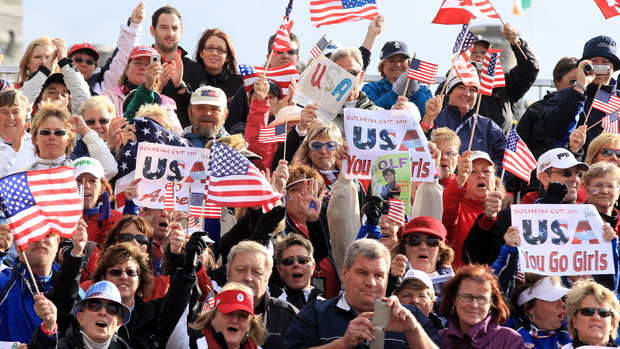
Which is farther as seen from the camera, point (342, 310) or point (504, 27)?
point (504, 27)

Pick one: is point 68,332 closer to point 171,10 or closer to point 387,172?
point 387,172

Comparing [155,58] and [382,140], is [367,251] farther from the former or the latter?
[155,58]

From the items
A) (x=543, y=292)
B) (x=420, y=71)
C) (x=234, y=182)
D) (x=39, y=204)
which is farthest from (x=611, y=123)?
(x=39, y=204)

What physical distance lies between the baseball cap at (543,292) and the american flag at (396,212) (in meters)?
1.25

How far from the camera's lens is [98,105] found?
14.9 m

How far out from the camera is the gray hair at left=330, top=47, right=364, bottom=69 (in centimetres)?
1567

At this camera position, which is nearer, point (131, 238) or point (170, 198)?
point (131, 238)

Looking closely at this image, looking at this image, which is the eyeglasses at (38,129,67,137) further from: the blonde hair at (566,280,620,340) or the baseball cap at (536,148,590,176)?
the blonde hair at (566,280,620,340)

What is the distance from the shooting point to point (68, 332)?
1076cm

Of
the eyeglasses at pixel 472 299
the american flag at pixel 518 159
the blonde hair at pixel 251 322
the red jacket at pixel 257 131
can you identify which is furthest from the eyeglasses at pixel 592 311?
the red jacket at pixel 257 131

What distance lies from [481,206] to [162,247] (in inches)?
125

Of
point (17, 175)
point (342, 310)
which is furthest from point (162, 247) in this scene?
point (342, 310)

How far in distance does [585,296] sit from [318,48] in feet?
18.5

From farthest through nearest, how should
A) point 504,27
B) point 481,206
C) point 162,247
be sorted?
point 504,27, point 481,206, point 162,247
